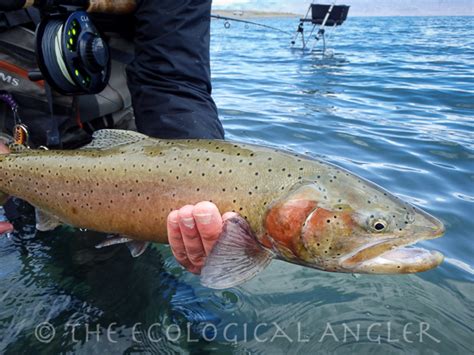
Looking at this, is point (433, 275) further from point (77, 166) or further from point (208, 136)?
point (77, 166)

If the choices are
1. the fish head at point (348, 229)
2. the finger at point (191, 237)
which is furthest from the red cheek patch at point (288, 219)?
the finger at point (191, 237)

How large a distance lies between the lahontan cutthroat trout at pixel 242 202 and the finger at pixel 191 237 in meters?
0.13

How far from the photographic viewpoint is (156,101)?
2820mm

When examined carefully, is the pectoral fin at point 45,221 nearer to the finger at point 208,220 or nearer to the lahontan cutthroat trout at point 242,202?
the lahontan cutthroat trout at point 242,202

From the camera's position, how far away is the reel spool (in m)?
2.58

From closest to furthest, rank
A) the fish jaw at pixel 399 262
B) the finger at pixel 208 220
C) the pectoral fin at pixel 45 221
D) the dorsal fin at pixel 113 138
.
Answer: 1. the fish jaw at pixel 399 262
2. the finger at pixel 208 220
3. the dorsal fin at pixel 113 138
4. the pectoral fin at pixel 45 221

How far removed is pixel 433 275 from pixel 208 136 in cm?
213

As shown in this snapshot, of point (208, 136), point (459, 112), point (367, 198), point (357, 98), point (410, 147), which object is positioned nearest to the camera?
point (367, 198)

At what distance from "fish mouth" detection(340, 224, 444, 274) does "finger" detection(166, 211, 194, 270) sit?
2.51 ft

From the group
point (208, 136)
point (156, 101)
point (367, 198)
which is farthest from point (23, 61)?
point (367, 198)

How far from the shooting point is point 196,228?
210 centimetres

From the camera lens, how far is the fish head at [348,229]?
6.49 feet

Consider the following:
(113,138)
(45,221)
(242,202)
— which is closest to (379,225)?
(242,202)

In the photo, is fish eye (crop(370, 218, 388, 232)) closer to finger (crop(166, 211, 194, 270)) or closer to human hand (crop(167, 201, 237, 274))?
human hand (crop(167, 201, 237, 274))
